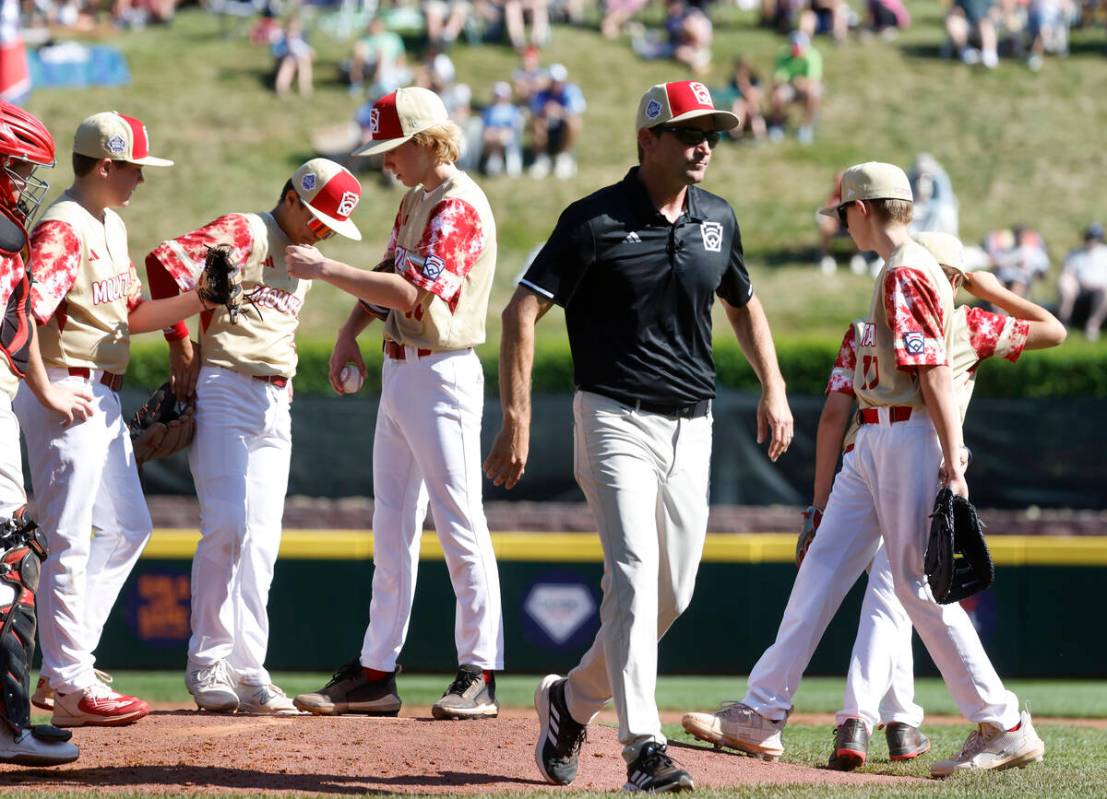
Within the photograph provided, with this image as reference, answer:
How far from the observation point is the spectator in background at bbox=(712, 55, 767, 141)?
82.5 feet

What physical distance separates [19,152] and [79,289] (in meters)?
0.76

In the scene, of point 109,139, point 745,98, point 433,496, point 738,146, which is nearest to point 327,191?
point 109,139

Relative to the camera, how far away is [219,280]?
5.71m

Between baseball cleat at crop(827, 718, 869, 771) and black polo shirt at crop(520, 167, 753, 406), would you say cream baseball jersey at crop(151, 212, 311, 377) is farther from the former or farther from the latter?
baseball cleat at crop(827, 718, 869, 771)

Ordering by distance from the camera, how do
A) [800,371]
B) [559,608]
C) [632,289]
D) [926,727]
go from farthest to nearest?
[800,371], [559,608], [926,727], [632,289]

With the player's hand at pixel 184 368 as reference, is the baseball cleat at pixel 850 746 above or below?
below

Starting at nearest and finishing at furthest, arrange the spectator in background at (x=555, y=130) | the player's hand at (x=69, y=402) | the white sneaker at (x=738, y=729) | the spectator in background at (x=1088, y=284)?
the player's hand at (x=69, y=402) < the white sneaker at (x=738, y=729) < the spectator in background at (x=1088, y=284) < the spectator in background at (x=555, y=130)

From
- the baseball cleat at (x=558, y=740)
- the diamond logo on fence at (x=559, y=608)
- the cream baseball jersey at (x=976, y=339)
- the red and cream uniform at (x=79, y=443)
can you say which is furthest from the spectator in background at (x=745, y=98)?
the baseball cleat at (x=558, y=740)

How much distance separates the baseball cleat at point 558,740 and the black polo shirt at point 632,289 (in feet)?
3.42

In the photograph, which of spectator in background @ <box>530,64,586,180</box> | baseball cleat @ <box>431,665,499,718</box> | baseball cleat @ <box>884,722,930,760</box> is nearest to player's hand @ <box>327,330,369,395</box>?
baseball cleat @ <box>431,665,499,718</box>

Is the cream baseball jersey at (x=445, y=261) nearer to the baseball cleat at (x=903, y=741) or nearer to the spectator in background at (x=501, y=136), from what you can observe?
the baseball cleat at (x=903, y=741)

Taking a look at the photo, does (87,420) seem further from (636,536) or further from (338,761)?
(636,536)

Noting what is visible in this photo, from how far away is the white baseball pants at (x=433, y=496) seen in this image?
19.3 ft

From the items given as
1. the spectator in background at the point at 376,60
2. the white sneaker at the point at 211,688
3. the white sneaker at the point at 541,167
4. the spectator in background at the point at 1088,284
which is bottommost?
the white sneaker at the point at 211,688
